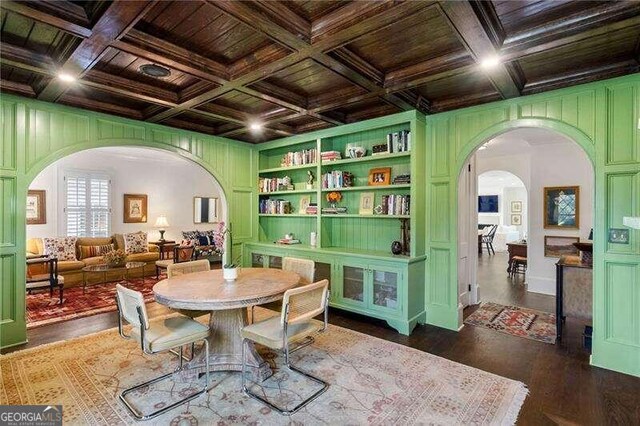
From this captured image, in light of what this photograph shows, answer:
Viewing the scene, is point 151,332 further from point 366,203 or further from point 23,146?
point 366,203

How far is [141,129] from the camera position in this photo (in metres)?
4.30

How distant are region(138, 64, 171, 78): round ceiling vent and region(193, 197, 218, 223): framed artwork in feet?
22.5

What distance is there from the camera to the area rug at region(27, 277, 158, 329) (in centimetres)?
416

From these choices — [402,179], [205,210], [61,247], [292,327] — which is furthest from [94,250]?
[402,179]

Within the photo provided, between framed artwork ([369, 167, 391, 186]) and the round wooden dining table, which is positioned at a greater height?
framed artwork ([369, 167, 391, 186])

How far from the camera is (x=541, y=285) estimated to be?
5.70 m

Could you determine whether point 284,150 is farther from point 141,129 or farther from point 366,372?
point 366,372

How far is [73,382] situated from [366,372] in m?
2.40

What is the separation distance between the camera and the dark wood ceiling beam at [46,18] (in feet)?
6.27

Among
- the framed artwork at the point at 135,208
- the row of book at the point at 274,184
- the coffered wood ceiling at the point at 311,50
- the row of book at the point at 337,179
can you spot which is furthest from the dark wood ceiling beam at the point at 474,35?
the framed artwork at the point at 135,208

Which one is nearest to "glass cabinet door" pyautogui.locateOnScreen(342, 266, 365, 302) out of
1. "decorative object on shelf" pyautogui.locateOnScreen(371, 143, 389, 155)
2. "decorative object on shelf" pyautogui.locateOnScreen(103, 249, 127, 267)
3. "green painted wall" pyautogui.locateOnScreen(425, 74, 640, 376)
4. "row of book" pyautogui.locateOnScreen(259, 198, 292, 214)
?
"decorative object on shelf" pyautogui.locateOnScreen(371, 143, 389, 155)

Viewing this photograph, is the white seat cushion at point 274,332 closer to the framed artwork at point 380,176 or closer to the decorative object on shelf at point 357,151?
the framed artwork at point 380,176

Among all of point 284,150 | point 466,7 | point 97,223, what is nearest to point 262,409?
point 466,7

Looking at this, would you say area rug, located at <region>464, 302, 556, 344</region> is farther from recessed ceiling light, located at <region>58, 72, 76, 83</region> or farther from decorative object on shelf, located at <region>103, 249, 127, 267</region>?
decorative object on shelf, located at <region>103, 249, 127, 267</region>
